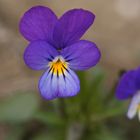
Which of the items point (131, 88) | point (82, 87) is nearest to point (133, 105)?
point (131, 88)

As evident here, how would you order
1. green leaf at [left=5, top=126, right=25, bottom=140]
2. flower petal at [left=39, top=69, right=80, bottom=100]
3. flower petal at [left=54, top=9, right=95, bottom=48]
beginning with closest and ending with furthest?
flower petal at [left=54, top=9, right=95, bottom=48]
flower petal at [left=39, top=69, right=80, bottom=100]
green leaf at [left=5, top=126, right=25, bottom=140]

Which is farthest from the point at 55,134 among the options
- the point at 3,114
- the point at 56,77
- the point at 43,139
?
the point at 56,77

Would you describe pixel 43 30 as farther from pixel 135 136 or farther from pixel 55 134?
pixel 135 136

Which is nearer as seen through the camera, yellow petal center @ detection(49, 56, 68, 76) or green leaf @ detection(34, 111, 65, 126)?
yellow petal center @ detection(49, 56, 68, 76)

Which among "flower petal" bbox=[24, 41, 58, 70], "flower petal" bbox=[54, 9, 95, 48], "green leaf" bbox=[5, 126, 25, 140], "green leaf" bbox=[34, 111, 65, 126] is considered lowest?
"green leaf" bbox=[5, 126, 25, 140]

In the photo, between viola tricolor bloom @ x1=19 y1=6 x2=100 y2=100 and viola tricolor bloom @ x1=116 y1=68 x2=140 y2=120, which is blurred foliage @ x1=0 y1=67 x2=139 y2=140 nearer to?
viola tricolor bloom @ x1=116 y1=68 x2=140 y2=120

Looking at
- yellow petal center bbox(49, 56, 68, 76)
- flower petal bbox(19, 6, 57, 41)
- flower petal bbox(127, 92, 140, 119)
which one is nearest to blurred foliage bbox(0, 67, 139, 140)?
flower petal bbox(127, 92, 140, 119)
